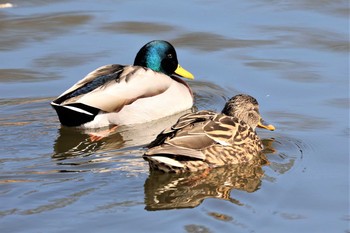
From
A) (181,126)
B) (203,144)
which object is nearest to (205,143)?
(203,144)

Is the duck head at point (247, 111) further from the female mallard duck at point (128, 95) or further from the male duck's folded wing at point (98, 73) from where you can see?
the male duck's folded wing at point (98, 73)

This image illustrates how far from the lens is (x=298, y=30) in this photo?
1308cm

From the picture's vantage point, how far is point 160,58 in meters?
11.6

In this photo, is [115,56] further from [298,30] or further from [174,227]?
[174,227]

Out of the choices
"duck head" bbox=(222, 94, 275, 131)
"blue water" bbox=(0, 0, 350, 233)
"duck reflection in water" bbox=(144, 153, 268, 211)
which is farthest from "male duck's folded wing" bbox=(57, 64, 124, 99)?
"duck reflection in water" bbox=(144, 153, 268, 211)

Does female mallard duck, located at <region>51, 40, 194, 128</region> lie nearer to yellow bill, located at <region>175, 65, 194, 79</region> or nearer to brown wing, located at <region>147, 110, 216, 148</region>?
yellow bill, located at <region>175, 65, 194, 79</region>

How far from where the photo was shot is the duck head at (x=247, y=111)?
976 cm

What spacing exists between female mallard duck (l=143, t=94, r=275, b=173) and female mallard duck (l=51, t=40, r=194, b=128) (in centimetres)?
163

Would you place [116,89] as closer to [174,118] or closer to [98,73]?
[98,73]

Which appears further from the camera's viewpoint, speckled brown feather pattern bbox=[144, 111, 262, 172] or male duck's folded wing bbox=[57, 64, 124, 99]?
male duck's folded wing bbox=[57, 64, 124, 99]

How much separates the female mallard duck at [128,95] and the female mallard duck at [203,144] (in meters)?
1.63

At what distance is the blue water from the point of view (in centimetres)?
776

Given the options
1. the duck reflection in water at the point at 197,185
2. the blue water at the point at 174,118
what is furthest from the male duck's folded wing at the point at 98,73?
the duck reflection in water at the point at 197,185

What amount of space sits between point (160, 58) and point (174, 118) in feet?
2.79
